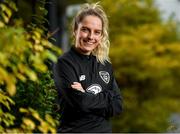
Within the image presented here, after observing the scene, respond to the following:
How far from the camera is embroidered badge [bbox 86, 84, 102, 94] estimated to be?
378 centimetres

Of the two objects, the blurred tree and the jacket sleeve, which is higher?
the jacket sleeve

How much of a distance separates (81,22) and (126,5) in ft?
53.5

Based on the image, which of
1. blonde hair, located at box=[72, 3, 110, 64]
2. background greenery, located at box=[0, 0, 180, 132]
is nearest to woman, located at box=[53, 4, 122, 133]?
blonde hair, located at box=[72, 3, 110, 64]

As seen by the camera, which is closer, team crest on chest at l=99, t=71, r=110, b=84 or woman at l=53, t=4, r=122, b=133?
woman at l=53, t=4, r=122, b=133

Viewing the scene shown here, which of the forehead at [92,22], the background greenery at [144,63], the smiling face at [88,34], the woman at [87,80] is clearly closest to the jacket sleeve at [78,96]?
the woman at [87,80]

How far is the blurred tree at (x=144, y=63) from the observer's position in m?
18.9

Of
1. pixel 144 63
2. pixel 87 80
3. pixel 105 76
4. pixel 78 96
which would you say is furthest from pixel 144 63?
pixel 78 96

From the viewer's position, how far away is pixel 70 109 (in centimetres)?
367

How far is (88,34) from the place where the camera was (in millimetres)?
3770

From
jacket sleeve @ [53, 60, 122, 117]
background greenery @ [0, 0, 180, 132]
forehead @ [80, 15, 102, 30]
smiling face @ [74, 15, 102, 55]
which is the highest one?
forehead @ [80, 15, 102, 30]

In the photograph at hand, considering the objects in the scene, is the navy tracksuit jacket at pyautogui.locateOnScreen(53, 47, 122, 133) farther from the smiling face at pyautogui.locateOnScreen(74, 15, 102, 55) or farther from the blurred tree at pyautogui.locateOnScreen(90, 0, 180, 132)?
the blurred tree at pyautogui.locateOnScreen(90, 0, 180, 132)

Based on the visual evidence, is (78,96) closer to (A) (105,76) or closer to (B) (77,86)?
(B) (77,86)

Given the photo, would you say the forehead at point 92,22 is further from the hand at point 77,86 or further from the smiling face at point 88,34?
the hand at point 77,86

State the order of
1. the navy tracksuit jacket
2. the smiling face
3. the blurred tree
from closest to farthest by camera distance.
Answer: the navy tracksuit jacket → the smiling face → the blurred tree
